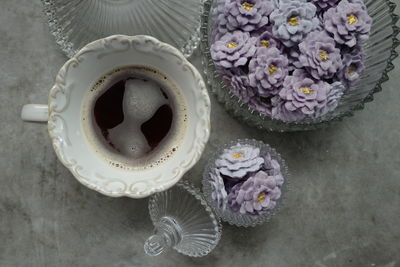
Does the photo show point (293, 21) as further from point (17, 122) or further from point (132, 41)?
point (17, 122)

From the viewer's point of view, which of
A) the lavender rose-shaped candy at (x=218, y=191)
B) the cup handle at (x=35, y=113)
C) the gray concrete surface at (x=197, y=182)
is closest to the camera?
the cup handle at (x=35, y=113)

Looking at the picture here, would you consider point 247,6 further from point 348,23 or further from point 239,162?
point 239,162

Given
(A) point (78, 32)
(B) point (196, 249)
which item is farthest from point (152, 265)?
(A) point (78, 32)

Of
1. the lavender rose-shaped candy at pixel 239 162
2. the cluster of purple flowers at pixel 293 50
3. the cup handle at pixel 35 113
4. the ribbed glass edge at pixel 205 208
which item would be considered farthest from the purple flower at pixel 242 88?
the cup handle at pixel 35 113

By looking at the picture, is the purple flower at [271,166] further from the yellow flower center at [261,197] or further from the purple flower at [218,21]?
the purple flower at [218,21]

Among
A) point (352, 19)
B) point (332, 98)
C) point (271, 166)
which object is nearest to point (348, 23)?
point (352, 19)

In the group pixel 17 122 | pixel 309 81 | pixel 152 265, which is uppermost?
pixel 309 81
